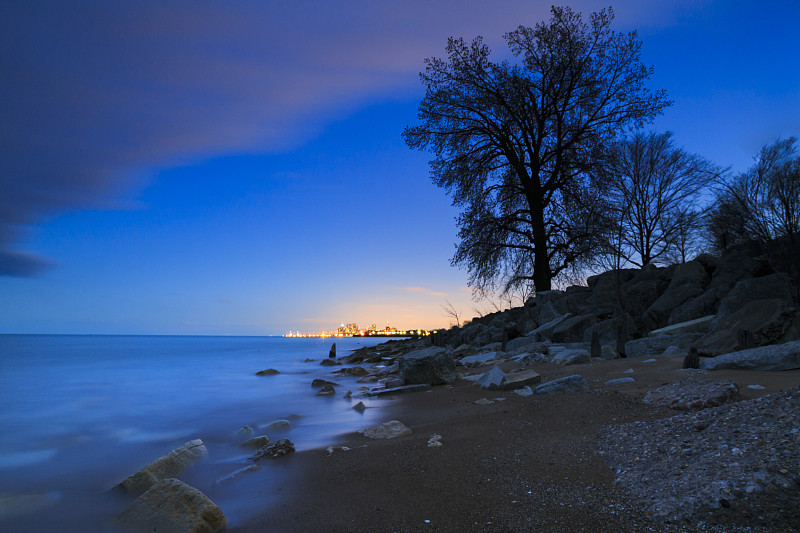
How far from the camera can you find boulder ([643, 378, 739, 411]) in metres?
3.79

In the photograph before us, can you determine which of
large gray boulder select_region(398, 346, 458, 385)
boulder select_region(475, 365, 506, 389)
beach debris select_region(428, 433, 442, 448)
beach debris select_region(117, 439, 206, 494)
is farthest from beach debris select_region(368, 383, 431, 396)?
beach debris select_region(117, 439, 206, 494)

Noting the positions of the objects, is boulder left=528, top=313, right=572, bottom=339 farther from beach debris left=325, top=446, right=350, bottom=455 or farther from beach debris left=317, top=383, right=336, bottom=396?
beach debris left=325, top=446, right=350, bottom=455

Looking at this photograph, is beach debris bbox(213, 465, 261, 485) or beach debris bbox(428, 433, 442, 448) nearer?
beach debris bbox(213, 465, 261, 485)

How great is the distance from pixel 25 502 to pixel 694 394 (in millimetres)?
6560

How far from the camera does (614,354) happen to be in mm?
8188

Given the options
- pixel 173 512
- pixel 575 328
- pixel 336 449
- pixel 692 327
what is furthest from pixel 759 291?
pixel 173 512

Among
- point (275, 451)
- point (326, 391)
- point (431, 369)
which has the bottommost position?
point (326, 391)

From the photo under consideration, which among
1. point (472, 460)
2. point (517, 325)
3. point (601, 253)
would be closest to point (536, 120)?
point (601, 253)

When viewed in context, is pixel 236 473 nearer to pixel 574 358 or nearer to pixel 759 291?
pixel 574 358

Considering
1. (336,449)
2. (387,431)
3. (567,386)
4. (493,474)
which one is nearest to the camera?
(493,474)

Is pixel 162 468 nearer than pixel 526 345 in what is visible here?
Yes

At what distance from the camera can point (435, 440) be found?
14.3ft

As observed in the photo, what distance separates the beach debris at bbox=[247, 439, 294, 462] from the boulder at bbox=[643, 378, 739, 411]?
3990 mm

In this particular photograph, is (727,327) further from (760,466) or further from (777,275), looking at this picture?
(760,466)
